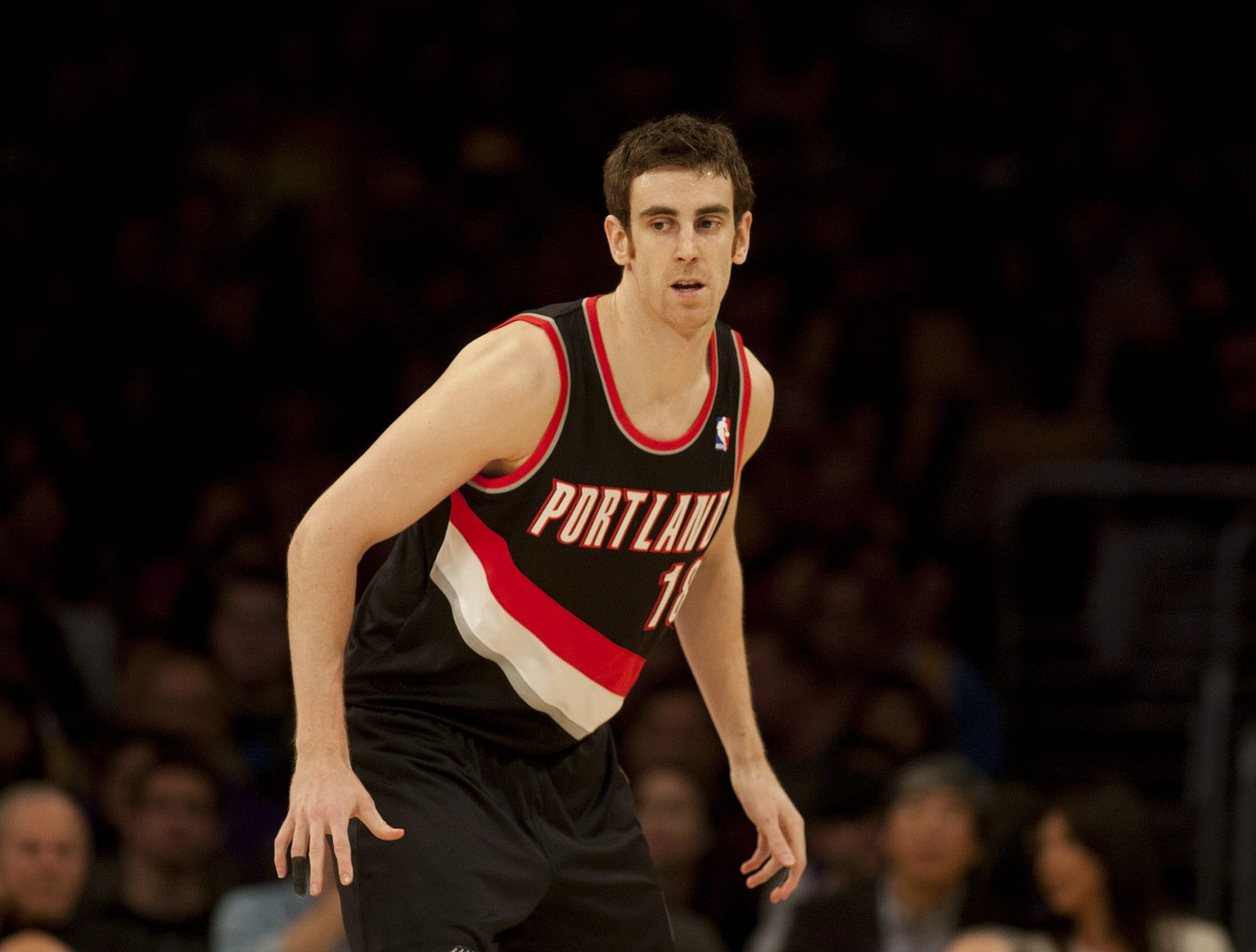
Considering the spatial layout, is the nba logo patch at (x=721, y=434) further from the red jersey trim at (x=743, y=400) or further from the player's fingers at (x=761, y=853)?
the player's fingers at (x=761, y=853)

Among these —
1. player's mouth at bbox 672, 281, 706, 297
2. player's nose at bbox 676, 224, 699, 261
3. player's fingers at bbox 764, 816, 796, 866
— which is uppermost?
player's nose at bbox 676, 224, 699, 261

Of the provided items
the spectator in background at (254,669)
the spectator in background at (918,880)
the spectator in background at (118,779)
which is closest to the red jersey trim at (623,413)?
the spectator in background at (918,880)

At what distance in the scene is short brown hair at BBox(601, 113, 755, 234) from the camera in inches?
125

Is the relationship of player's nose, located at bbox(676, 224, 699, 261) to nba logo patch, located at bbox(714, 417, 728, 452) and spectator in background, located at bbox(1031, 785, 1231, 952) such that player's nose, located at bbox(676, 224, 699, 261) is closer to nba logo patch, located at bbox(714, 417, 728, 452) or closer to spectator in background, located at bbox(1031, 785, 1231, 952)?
nba logo patch, located at bbox(714, 417, 728, 452)

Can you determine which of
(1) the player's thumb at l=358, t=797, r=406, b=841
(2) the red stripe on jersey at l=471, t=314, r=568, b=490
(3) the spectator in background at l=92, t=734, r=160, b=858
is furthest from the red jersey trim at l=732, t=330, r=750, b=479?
(3) the spectator in background at l=92, t=734, r=160, b=858

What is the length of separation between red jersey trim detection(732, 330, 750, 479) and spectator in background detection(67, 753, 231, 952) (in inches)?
114

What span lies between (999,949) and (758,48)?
5.88m

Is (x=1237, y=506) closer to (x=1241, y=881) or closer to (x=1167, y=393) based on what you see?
(x=1167, y=393)

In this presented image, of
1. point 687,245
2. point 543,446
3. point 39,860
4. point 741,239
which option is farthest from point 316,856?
point 39,860

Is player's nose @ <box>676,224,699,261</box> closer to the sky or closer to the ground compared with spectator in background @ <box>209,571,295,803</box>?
closer to the sky

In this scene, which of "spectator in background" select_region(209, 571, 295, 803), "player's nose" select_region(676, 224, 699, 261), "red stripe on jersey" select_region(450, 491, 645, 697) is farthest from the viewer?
"spectator in background" select_region(209, 571, 295, 803)

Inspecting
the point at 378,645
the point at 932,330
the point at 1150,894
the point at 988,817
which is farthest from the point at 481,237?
the point at 378,645

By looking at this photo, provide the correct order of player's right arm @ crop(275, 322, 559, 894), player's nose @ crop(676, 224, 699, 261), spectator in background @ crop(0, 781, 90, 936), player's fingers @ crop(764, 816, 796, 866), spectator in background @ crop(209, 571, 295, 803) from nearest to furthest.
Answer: player's right arm @ crop(275, 322, 559, 894) → player's nose @ crop(676, 224, 699, 261) → player's fingers @ crop(764, 816, 796, 866) → spectator in background @ crop(0, 781, 90, 936) → spectator in background @ crop(209, 571, 295, 803)

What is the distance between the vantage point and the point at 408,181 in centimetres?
880
